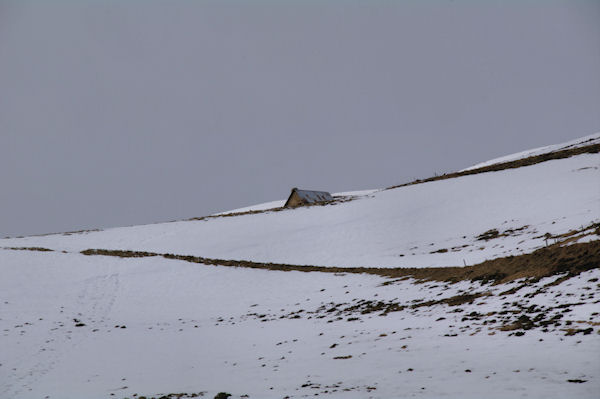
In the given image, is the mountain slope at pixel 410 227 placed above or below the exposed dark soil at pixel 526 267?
above

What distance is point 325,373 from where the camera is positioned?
893 centimetres

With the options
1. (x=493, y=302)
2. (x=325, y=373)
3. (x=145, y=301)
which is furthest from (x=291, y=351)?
(x=145, y=301)

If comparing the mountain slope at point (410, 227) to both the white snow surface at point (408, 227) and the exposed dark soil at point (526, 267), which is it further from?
the exposed dark soil at point (526, 267)

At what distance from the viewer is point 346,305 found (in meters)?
16.8

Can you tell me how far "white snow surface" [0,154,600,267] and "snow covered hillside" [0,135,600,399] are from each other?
214mm

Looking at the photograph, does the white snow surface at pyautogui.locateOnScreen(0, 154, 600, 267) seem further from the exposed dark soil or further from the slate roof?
the slate roof

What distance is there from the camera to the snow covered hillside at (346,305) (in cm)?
805

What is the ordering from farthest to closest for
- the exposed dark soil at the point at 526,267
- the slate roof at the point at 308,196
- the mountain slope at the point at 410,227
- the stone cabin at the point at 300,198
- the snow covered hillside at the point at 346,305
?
the slate roof at the point at 308,196 → the stone cabin at the point at 300,198 → the mountain slope at the point at 410,227 → the exposed dark soil at the point at 526,267 → the snow covered hillside at the point at 346,305

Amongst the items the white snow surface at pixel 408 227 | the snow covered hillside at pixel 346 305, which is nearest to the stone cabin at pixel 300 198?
the white snow surface at pixel 408 227

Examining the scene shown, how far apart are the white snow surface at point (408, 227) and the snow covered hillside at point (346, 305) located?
214 mm

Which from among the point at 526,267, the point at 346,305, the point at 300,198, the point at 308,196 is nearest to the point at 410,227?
the point at 346,305

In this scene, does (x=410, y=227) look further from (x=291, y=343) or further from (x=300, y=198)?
(x=300, y=198)

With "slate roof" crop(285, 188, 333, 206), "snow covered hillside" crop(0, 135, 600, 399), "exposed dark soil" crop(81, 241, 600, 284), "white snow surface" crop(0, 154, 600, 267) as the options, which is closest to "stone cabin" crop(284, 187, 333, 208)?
"slate roof" crop(285, 188, 333, 206)

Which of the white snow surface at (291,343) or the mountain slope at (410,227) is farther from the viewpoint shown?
the mountain slope at (410,227)
